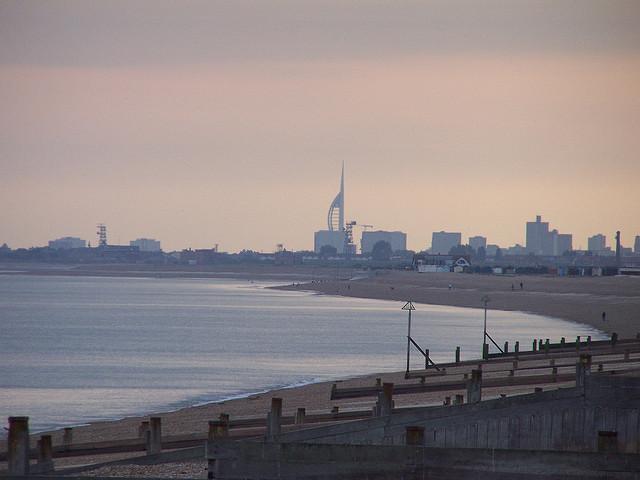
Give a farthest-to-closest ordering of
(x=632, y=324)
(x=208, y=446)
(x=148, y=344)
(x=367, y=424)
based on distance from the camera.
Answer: (x=632, y=324), (x=148, y=344), (x=367, y=424), (x=208, y=446)

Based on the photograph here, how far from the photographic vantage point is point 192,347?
206 feet

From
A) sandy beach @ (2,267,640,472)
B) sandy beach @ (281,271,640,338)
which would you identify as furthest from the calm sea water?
sandy beach @ (281,271,640,338)

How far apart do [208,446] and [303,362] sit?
141 ft

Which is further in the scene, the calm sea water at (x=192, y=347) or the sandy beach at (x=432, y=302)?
the calm sea water at (x=192, y=347)

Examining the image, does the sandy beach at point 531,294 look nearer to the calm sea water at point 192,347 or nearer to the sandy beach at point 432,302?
the sandy beach at point 432,302

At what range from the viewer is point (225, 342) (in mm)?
66438

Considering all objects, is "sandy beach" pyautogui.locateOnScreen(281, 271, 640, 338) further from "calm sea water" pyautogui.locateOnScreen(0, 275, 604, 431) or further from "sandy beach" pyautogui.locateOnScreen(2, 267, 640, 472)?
"calm sea water" pyautogui.locateOnScreen(0, 275, 604, 431)

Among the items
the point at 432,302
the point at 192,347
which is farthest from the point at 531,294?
the point at 192,347

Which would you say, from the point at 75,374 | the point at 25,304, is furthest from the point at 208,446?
the point at 25,304

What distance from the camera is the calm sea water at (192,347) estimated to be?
39.7 metres

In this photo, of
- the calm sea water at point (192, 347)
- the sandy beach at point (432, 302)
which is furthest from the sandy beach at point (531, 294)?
the calm sea water at point (192, 347)

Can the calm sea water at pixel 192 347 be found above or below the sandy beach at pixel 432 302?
below

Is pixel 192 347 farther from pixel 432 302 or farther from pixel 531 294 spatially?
pixel 531 294

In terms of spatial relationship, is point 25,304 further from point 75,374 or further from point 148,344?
point 75,374
